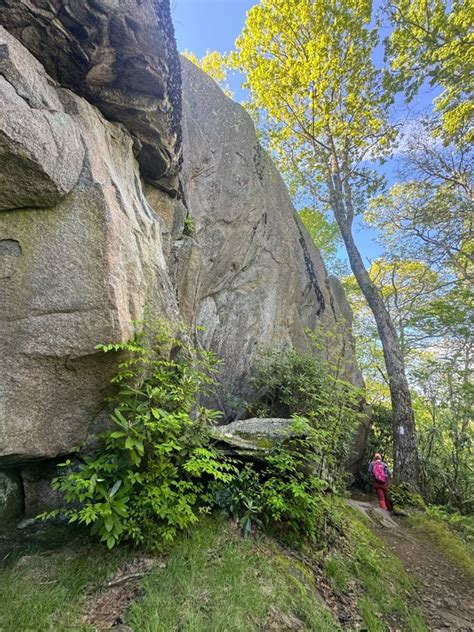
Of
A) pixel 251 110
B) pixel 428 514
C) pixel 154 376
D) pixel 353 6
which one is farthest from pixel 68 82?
pixel 251 110

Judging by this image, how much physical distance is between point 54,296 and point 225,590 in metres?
3.20

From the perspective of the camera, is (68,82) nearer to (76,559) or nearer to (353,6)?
(76,559)

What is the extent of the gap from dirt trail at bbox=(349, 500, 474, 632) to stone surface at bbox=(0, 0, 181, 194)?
723 centimetres

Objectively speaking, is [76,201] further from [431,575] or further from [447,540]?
[447,540]

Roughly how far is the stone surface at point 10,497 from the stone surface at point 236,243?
5014 millimetres

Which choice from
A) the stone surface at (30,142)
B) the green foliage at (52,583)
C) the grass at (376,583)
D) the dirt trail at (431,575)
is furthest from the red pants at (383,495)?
the stone surface at (30,142)

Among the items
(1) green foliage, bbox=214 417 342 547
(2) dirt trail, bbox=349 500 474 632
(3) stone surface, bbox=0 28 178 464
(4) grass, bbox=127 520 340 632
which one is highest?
(3) stone surface, bbox=0 28 178 464

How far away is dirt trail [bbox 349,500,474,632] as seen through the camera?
13.1ft

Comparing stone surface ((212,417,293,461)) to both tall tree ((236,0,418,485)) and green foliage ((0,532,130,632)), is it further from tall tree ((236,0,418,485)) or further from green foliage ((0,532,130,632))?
tall tree ((236,0,418,485))

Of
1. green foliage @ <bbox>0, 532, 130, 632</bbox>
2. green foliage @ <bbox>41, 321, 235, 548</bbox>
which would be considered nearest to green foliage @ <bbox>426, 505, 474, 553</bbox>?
green foliage @ <bbox>41, 321, 235, 548</bbox>

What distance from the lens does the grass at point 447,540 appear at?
5.68 meters

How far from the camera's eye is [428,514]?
7852 millimetres

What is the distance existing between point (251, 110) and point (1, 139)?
48.9 ft

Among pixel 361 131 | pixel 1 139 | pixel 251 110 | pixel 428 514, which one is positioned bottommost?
pixel 428 514
